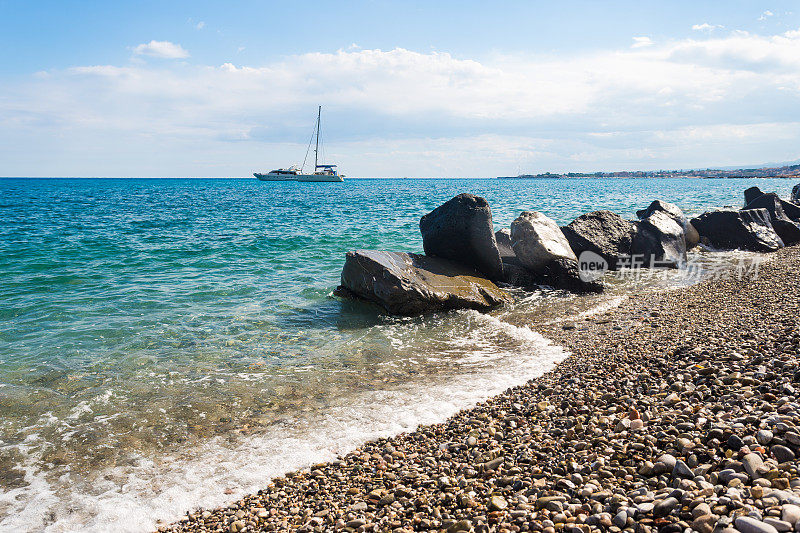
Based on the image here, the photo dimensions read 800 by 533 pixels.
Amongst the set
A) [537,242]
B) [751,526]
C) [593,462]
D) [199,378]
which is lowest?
[199,378]

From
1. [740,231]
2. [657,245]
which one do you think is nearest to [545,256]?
[657,245]

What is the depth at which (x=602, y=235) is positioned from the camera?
48.4 feet

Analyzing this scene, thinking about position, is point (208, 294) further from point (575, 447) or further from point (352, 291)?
point (575, 447)

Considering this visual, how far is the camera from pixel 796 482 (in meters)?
3.12

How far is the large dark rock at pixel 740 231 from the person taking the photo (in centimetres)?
1797

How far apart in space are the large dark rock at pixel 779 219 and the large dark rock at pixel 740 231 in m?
0.79

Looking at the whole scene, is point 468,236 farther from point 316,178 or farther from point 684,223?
point 316,178

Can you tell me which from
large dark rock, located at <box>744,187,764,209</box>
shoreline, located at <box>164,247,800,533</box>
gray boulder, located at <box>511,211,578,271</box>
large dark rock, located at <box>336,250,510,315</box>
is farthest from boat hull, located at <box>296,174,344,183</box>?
shoreline, located at <box>164,247,800,533</box>

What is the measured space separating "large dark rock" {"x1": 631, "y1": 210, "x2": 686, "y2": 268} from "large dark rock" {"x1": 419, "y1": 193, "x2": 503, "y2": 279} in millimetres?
5594

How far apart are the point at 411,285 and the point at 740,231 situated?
1486cm

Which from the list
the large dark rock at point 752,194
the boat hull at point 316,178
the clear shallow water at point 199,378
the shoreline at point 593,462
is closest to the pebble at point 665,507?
the shoreline at point 593,462

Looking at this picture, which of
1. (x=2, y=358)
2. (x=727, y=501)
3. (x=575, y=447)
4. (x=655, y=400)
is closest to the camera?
(x=727, y=501)

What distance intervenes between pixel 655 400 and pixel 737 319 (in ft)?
14.6

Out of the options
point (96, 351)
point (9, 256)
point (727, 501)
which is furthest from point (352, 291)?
point (9, 256)
